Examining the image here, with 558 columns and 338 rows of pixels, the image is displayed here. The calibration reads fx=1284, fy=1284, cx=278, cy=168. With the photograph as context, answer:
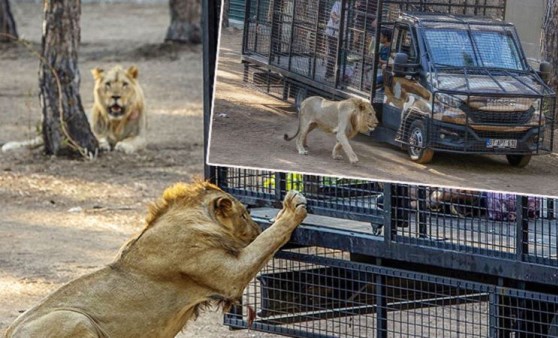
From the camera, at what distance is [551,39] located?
534 cm

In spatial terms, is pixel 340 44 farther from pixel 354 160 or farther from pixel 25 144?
pixel 25 144

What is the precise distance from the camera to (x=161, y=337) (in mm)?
6250

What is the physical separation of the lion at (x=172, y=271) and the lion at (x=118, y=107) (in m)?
8.35

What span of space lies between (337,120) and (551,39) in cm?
108

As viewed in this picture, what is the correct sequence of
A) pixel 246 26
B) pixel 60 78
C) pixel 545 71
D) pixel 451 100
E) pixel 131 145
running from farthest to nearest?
pixel 131 145 → pixel 60 78 → pixel 246 26 → pixel 451 100 → pixel 545 71

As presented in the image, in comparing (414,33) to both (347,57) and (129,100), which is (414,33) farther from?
(129,100)

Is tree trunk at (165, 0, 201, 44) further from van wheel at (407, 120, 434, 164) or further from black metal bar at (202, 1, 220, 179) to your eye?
van wheel at (407, 120, 434, 164)

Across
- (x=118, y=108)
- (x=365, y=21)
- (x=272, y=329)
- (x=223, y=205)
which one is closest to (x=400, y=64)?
(x=365, y=21)

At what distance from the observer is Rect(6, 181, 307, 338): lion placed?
6082 mm

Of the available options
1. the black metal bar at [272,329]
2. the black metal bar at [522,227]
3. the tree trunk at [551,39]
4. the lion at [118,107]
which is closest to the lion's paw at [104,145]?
the lion at [118,107]

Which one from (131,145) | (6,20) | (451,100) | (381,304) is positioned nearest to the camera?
(451,100)

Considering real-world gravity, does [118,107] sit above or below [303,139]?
below

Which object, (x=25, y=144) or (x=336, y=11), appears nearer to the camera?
(x=336, y=11)

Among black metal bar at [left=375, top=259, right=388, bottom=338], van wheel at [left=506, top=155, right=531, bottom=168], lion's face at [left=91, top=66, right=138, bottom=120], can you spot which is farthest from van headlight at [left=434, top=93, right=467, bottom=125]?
lion's face at [left=91, top=66, right=138, bottom=120]
